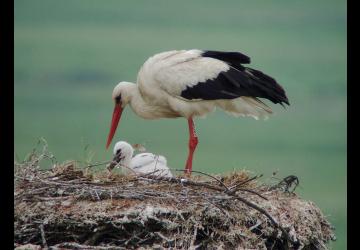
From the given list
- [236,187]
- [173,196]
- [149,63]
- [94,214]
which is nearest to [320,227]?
[236,187]

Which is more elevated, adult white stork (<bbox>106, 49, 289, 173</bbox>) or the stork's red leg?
adult white stork (<bbox>106, 49, 289, 173</bbox>)

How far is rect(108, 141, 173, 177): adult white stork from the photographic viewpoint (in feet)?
23.4

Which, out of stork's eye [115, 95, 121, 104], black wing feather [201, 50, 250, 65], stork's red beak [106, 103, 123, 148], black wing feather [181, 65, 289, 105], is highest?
black wing feather [201, 50, 250, 65]

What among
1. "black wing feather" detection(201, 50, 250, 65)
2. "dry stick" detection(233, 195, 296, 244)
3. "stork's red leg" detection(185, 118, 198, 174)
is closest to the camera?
"dry stick" detection(233, 195, 296, 244)

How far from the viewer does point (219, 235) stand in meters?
6.10

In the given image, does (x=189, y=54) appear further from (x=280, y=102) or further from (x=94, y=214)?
(x=94, y=214)

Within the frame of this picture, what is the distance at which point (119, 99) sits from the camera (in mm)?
8461

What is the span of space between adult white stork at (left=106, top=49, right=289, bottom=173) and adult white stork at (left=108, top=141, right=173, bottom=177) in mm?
593

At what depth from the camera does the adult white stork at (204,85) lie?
25.9ft

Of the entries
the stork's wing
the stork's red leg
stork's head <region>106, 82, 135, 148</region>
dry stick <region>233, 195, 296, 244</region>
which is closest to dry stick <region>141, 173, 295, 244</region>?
dry stick <region>233, 195, 296, 244</region>

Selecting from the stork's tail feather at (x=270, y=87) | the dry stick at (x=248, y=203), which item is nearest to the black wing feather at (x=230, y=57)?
the stork's tail feather at (x=270, y=87)

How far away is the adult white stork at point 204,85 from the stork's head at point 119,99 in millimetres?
106

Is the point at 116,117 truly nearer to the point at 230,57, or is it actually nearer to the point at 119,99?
the point at 119,99

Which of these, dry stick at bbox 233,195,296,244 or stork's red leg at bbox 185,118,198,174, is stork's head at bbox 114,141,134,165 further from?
dry stick at bbox 233,195,296,244
